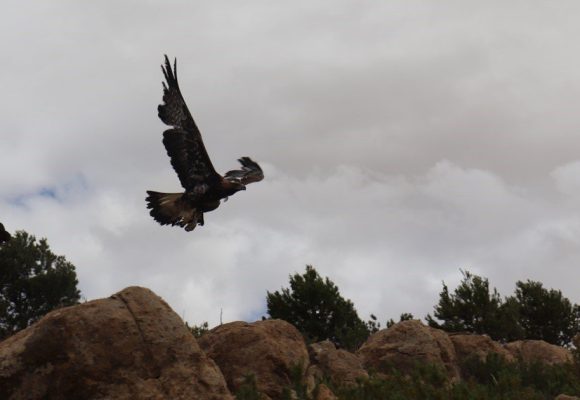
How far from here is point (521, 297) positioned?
36469 millimetres

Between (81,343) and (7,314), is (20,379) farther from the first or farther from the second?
(7,314)

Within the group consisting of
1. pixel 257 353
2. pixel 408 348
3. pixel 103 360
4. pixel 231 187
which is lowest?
pixel 103 360

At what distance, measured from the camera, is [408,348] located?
63.8 ft

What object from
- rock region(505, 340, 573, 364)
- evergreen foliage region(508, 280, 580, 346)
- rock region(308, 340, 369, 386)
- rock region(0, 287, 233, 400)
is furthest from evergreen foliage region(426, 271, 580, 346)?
rock region(0, 287, 233, 400)

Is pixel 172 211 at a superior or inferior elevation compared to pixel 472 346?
superior

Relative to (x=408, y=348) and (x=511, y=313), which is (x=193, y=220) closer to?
(x=408, y=348)

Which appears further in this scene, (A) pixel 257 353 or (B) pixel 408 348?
(B) pixel 408 348

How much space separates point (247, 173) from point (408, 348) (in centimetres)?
723

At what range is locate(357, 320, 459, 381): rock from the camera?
1902cm

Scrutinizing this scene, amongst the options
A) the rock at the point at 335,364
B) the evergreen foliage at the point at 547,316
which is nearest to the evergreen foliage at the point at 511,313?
the evergreen foliage at the point at 547,316

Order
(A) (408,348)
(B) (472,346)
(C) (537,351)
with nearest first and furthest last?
(A) (408,348)
(B) (472,346)
(C) (537,351)

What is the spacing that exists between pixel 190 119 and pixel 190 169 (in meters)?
0.97

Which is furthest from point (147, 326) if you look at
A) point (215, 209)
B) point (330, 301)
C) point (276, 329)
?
point (330, 301)

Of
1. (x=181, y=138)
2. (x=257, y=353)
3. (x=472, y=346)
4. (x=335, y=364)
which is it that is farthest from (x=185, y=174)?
(x=472, y=346)
